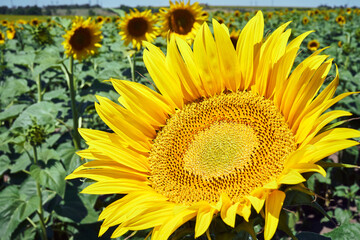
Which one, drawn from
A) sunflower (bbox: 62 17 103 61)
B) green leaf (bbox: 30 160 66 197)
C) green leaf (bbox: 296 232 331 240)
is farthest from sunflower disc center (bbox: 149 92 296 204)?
sunflower (bbox: 62 17 103 61)

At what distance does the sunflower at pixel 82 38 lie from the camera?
3.80m

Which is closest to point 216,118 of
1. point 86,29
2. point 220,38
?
point 220,38

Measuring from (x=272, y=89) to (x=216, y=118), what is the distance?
0.28 metres

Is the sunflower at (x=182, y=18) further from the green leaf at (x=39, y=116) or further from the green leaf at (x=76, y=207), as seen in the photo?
the green leaf at (x=76, y=207)

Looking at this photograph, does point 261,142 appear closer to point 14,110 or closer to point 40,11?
point 14,110

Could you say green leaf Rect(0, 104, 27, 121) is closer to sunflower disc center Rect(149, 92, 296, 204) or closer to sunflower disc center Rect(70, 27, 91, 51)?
sunflower disc center Rect(70, 27, 91, 51)

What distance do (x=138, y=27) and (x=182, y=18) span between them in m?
0.59

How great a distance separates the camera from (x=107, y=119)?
1358 millimetres

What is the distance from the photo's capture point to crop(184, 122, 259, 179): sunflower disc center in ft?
4.17

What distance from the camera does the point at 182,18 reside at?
Result: 4473 millimetres

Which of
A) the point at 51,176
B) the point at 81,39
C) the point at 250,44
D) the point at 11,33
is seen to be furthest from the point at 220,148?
the point at 11,33

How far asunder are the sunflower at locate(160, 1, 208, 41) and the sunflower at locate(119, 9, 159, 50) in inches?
5.7

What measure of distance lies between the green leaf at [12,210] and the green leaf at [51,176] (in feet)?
1.04

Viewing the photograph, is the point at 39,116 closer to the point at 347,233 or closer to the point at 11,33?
the point at 347,233
